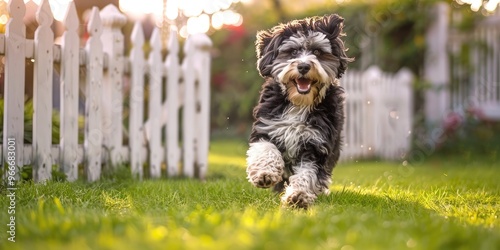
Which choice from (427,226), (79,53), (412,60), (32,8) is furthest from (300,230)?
(412,60)

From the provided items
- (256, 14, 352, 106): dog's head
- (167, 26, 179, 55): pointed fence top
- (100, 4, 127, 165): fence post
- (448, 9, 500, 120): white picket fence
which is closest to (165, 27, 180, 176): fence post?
(167, 26, 179, 55): pointed fence top

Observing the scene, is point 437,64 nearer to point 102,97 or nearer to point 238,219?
point 102,97

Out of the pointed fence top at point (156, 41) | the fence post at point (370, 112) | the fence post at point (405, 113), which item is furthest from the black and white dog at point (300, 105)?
the fence post at point (405, 113)

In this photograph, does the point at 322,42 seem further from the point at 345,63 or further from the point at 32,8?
the point at 32,8

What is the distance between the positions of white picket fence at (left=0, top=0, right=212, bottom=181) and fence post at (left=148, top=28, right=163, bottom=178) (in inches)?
0.4

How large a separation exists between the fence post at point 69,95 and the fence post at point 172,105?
4.60 feet

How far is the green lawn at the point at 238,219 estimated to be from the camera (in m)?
2.49

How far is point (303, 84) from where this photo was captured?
4332 mm

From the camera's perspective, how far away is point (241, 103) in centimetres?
1574

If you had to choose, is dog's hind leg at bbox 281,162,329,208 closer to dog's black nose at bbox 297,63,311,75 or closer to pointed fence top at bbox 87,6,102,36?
dog's black nose at bbox 297,63,311,75

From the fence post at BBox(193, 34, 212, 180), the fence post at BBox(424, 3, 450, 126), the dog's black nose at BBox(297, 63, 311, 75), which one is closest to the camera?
the dog's black nose at BBox(297, 63, 311, 75)

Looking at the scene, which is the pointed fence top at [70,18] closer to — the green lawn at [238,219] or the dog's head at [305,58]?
the green lawn at [238,219]

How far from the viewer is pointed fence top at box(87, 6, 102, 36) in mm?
5473

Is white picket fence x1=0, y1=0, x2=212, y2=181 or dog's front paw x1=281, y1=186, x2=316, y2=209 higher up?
A: white picket fence x1=0, y1=0, x2=212, y2=181
